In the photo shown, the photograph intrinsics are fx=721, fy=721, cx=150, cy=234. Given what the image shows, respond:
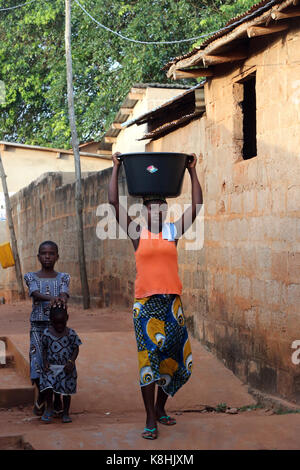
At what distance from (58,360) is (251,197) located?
2383mm

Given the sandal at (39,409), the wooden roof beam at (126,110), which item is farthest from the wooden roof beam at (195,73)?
the wooden roof beam at (126,110)

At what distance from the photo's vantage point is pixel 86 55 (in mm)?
20250

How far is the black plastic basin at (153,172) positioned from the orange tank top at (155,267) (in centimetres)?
28

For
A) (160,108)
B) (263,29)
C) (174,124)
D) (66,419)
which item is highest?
(160,108)

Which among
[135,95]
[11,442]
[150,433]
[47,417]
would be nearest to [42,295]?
[47,417]

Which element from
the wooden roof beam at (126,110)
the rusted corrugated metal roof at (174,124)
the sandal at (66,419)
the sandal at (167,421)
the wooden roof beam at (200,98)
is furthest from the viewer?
the wooden roof beam at (126,110)

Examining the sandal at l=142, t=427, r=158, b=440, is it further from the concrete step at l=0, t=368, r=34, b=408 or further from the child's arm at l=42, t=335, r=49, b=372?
the concrete step at l=0, t=368, r=34, b=408

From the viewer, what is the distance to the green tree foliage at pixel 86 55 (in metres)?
17.2

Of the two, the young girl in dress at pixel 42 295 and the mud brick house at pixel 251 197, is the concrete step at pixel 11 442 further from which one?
the mud brick house at pixel 251 197

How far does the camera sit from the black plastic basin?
4590 mm

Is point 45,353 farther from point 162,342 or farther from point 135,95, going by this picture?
point 135,95

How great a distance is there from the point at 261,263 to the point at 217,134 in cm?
164

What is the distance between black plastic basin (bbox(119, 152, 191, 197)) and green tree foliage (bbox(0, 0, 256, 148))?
11.4 meters

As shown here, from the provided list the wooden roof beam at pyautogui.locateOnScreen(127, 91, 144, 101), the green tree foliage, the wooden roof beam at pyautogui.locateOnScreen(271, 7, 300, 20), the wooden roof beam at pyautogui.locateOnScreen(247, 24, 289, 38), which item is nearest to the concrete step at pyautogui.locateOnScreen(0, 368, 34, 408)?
the wooden roof beam at pyautogui.locateOnScreen(247, 24, 289, 38)
